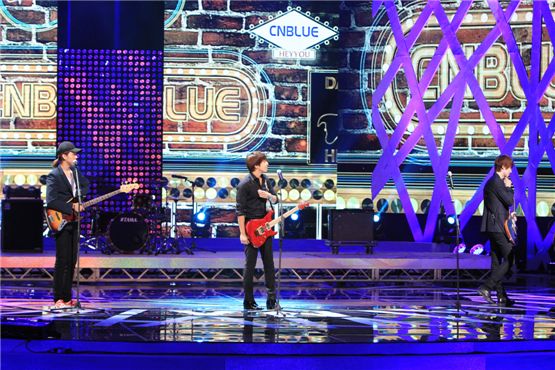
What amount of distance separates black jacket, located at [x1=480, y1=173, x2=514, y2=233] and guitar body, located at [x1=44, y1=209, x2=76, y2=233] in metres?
4.03

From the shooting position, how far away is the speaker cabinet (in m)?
12.9

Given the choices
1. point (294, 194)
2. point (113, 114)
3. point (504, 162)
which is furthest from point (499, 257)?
point (113, 114)

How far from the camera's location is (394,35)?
14.9 meters

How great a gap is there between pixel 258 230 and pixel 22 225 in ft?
16.2

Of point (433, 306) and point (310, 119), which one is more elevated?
point (310, 119)

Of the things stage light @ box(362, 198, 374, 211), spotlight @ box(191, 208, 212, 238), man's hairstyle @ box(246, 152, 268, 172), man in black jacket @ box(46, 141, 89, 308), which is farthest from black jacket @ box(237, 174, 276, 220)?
stage light @ box(362, 198, 374, 211)

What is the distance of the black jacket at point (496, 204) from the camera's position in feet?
30.0

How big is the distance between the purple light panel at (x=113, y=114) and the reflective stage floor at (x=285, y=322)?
11.2 ft

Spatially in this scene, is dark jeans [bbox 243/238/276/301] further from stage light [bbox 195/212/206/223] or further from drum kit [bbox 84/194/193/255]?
stage light [bbox 195/212/206/223]

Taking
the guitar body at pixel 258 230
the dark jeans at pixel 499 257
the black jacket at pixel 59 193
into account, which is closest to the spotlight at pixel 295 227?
the dark jeans at pixel 499 257

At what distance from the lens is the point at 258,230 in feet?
28.3

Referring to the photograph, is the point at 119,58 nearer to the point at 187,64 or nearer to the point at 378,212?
the point at 187,64

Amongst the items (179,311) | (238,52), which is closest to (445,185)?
(238,52)

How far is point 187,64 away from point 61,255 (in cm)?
667
